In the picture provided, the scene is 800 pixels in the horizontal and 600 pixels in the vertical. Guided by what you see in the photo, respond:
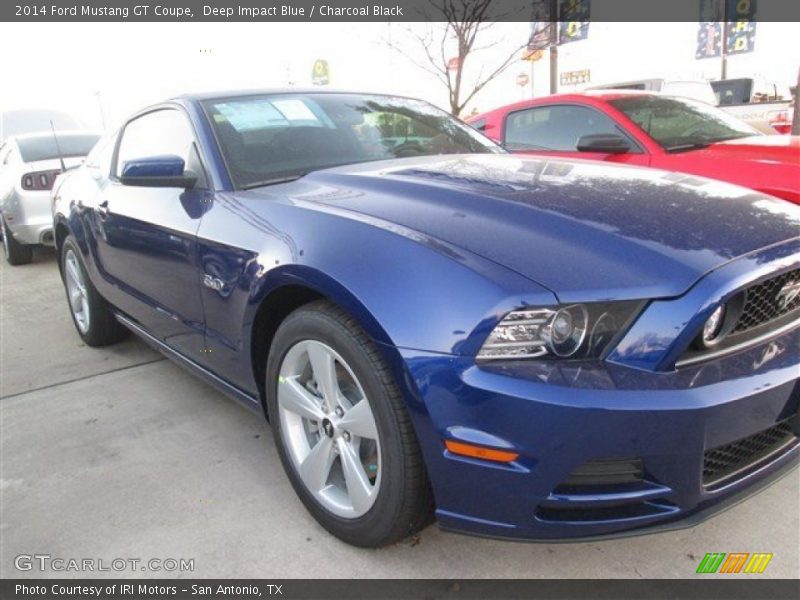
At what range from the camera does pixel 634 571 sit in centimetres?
195

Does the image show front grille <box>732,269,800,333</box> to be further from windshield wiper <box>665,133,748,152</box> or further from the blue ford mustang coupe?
windshield wiper <box>665,133,748,152</box>

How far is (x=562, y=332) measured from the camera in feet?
5.20

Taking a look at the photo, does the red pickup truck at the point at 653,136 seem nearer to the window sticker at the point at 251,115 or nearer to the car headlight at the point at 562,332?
the window sticker at the point at 251,115

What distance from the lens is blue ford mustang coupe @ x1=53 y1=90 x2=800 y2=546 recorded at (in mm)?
1546

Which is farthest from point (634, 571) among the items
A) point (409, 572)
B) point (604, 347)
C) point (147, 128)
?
point (147, 128)

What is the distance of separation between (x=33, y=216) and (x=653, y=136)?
6.24m

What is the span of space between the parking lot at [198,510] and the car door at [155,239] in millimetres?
446

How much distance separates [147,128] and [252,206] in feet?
5.05

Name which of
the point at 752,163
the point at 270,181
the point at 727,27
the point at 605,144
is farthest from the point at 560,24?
the point at 727,27

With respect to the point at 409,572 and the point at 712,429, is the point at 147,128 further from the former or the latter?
the point at 712,429

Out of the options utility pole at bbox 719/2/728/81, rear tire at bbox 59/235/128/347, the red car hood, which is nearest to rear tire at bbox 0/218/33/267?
rear tire at bbox 59/235/128/347

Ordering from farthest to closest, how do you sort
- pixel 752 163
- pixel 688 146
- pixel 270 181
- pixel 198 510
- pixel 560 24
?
pixel 560 24 → pixel 688 146 → pixel 752 163 → pixel 270 181 → pixel 198 510

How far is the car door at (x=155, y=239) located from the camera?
2674 mm

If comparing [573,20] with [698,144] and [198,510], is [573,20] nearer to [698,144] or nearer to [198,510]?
[698,144]
